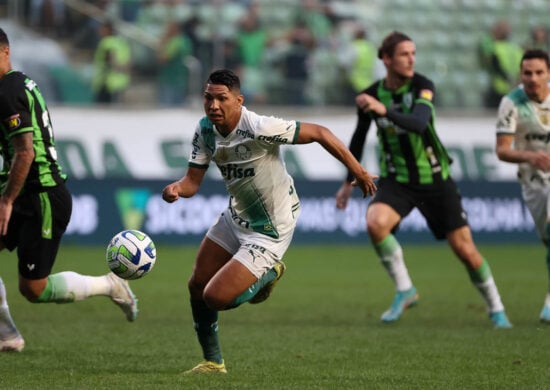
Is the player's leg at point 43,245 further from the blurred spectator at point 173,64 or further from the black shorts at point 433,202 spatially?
the blurred spectator at point 173,64

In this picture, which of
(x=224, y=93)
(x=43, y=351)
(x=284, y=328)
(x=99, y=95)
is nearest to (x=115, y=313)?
(x=284, y=328)

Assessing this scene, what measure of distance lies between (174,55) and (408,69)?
10.8m

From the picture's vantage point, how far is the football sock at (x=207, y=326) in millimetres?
7543

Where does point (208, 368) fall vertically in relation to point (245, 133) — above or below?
below

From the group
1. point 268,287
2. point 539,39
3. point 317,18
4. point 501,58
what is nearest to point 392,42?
point 268,287

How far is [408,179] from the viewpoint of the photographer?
10.6 meters

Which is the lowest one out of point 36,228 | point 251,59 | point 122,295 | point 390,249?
point 251,59

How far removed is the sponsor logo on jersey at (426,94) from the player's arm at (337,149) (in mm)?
2894

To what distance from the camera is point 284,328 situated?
1030cm

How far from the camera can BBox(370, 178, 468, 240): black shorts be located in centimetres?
1045

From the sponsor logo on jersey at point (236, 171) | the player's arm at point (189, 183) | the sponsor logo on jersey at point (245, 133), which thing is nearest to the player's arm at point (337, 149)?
the sponsor logo on jersey at point (245, 133)

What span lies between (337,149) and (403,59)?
3240 millimetres

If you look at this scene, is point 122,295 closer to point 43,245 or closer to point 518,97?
point 43,245

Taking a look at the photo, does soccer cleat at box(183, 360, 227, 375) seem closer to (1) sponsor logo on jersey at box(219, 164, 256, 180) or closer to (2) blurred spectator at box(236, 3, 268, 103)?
(1) sponsor logo on jersey at box(219, 164, 256, 180)
